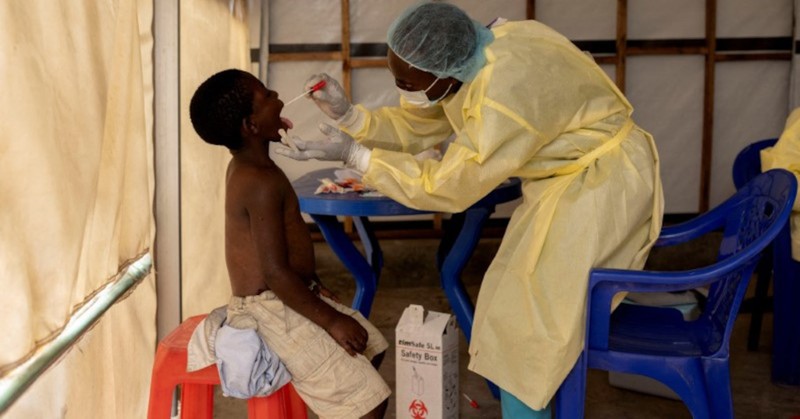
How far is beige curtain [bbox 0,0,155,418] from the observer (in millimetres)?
1677

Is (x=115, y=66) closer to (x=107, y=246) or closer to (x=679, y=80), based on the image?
(x=107, y=246)

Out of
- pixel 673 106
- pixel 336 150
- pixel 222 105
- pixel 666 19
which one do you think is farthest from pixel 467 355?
pixel 666 19

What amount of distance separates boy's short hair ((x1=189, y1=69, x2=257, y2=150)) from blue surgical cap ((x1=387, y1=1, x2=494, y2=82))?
1.39 feet

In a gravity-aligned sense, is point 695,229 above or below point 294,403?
above

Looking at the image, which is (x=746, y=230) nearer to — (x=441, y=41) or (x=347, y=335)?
(x=441, y=41)

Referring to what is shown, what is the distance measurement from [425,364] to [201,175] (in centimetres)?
162

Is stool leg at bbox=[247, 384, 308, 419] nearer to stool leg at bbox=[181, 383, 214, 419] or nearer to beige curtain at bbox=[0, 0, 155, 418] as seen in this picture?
stool leg at bbox=[181, 383, 214, 419]

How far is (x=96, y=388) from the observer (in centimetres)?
234

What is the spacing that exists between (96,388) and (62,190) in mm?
713

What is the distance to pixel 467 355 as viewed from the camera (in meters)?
3.99

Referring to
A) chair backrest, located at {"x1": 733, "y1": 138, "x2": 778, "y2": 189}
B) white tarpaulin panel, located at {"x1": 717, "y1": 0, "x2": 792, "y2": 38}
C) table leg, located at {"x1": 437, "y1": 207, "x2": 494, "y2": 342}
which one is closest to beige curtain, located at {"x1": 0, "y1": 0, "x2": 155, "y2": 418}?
table leg, located at {"x1": 437, "y1": 207, "x2": 494, "y2": 342}

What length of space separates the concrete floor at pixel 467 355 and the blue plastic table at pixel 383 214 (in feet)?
1.34

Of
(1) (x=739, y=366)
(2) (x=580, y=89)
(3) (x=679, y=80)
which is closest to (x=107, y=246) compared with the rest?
(2) (x=580, y=89)

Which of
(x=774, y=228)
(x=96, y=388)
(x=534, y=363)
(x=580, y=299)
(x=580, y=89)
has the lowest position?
(x=96, y=388)
